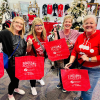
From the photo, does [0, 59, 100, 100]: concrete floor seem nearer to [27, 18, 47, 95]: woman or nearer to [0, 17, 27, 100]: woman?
[0, 17, 27, 100]: woman

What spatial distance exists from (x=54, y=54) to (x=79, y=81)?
0.48m

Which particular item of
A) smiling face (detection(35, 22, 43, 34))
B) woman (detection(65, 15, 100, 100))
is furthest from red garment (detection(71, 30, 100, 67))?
smiling face (detection(35, 22, 43, 34))

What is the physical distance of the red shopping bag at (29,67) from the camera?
119cm

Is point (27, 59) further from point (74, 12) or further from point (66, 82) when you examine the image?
point (74, 12)

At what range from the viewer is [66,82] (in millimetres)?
1174

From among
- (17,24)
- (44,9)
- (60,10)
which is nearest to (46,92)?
(17,24)

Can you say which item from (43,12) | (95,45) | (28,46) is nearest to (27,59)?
(28,46)

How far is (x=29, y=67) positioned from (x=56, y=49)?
1.47 feet

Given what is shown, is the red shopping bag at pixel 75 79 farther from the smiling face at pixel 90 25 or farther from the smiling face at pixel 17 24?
the smiling face at pixel 17 24

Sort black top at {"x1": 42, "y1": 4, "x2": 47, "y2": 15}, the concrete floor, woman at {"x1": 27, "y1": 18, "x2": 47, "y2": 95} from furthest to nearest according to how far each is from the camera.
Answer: black top at {"x1": 42, "y1": 4, "x2": 47, "y2": 15} < the concrete floor < woman at {"x1": 27, "y1": 18, "x2": 47, "y2": 95}

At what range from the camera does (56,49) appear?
50.8 inches

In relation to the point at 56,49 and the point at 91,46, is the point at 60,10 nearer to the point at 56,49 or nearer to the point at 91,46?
the point at 56,49

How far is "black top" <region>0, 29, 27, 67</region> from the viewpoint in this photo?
1.22 m

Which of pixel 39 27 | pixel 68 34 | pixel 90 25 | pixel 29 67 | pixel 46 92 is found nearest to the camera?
pixel 90 25
